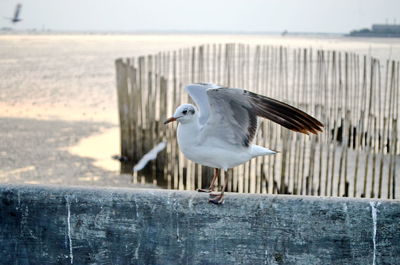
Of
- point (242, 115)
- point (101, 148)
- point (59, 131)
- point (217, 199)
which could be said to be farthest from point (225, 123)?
point (59, 131)

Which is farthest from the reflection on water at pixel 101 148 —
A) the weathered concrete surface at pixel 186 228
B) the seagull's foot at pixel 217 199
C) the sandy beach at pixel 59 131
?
the seagull's foot at pixel 217 199

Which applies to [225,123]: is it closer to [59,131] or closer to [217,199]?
[217,199]

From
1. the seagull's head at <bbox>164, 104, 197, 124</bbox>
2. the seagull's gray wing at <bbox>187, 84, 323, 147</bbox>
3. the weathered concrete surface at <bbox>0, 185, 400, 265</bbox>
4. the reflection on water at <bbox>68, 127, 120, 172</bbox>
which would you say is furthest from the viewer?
the reflection on water at <bbox>68, 127, 120, 172</bbox>

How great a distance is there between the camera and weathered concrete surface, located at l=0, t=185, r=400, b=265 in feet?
11.8

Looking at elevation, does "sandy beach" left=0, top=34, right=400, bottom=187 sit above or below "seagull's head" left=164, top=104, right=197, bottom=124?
below

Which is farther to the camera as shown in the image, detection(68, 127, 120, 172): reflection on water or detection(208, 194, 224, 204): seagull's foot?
detection(68, 127, 120, 172): reflection on water

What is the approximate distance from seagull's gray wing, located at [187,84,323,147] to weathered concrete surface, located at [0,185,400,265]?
1.74 ft

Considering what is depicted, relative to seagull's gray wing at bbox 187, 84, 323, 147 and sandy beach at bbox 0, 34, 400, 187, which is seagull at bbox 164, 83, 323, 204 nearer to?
seagull's gray wing at bbox 187, 84, 323, 147

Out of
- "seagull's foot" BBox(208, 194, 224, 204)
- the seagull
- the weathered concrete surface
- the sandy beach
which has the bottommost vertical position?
the sandy beach

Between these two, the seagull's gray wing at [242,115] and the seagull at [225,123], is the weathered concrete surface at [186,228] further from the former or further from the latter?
the seagull's gray wing at [242,115]

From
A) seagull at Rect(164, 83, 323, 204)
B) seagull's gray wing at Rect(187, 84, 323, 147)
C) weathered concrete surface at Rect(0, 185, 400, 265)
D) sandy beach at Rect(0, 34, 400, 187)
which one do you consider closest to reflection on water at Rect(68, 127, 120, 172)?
sandy beach at Rect(0, 34, 400, 187)

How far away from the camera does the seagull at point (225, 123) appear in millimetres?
3910

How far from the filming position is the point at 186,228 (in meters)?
3.73

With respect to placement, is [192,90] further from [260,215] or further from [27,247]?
[27,247]
